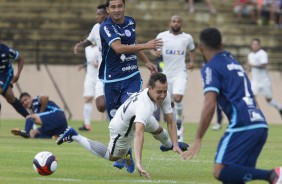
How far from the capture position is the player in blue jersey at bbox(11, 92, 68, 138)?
69.9ft

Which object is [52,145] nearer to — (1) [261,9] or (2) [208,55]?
(2) [208,55]

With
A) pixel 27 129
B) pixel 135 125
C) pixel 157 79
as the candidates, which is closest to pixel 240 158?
pixel 157 79

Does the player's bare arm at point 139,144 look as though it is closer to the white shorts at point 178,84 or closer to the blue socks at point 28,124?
the white shorts at point 178,84

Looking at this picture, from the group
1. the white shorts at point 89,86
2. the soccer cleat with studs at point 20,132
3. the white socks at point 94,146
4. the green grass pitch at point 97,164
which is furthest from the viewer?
the white shorts at point 89,86

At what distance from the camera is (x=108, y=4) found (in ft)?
48.6

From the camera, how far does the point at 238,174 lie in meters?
10.2

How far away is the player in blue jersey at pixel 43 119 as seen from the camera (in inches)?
839

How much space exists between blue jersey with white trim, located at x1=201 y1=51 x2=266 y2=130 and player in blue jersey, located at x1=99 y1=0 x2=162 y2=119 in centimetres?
402

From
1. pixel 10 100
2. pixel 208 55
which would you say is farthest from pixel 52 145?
pixel 208 55

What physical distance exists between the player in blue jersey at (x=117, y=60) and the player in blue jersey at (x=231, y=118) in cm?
401

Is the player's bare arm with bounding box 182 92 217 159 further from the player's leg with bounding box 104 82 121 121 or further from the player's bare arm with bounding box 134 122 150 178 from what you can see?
the player's leg with bounding box 104 82 121 121

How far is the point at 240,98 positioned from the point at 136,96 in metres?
3.28

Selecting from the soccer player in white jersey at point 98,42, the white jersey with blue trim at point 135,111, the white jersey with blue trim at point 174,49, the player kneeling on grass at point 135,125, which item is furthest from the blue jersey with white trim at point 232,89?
the white jersey with blue trim at point 174,49

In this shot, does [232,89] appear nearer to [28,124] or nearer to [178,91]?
[178,91]
